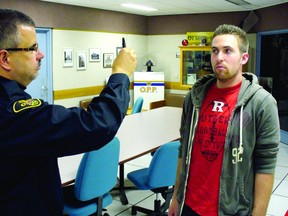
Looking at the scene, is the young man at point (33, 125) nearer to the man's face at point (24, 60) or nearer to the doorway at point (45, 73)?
the man's face at point (24, 60)

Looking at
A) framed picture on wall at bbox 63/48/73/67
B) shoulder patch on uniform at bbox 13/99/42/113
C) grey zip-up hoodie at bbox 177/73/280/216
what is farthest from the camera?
framed picture on wall at bbox 63/48/73/67

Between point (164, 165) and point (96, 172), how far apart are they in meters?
0.65

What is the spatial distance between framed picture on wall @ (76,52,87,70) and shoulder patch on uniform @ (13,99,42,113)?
18.8ft

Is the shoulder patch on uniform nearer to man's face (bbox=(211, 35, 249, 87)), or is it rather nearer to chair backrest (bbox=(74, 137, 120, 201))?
man's face (bbox=(211, 35, 249, 87))

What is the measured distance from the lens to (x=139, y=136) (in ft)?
11.6

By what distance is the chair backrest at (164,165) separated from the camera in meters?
2.81

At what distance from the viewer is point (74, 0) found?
19.1 feet

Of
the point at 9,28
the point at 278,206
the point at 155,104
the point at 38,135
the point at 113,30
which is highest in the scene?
the point at 113,30

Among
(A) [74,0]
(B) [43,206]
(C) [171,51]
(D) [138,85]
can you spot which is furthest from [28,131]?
(C) [171,51]

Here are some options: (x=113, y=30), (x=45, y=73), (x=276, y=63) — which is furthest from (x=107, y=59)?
(x=276, y=63)

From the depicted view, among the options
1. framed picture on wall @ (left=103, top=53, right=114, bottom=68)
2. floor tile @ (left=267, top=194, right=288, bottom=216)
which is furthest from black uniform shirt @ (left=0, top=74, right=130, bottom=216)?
framed picture on wall @ (left=103, top=53, right=114, bottom=68)

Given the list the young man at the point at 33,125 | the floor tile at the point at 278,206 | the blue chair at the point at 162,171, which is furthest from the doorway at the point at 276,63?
the young man at the point at 33,125

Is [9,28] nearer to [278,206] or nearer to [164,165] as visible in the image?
[164,165]

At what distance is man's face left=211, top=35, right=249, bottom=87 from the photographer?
1.77 metres
